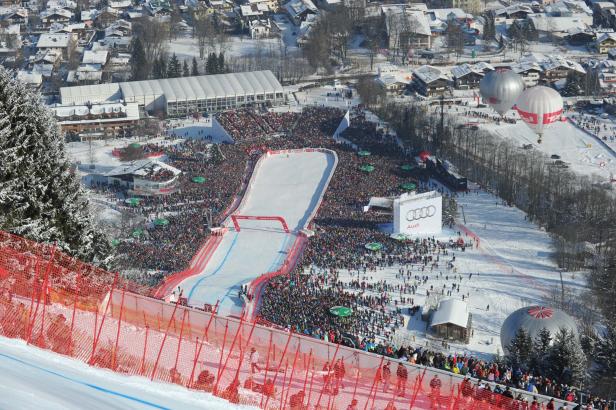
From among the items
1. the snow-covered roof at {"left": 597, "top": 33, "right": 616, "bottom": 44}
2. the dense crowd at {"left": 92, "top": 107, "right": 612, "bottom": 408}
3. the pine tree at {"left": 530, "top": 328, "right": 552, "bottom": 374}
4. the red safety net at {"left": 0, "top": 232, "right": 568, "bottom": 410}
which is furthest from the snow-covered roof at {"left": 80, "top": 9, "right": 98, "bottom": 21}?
the red safety net at {"left": 0, "top": 232, "right": 568, "bottom": 410}

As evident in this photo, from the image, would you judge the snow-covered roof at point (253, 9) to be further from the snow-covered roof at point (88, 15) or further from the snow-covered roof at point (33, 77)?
the snow-covered roof at point (33, 77)

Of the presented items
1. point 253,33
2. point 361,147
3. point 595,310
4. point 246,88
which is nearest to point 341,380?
point 595,310

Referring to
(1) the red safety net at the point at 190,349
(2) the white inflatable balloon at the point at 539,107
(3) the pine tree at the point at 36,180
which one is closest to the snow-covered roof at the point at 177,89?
(2) the white inflatable balloon at the point at 539,107

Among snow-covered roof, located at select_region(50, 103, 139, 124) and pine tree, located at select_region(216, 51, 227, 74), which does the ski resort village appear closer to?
snow-covered roof, located at select_region(50, 103, 139, 124)

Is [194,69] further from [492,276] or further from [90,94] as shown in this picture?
[492,276]

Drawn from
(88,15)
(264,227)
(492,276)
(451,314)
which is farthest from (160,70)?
(451,314)

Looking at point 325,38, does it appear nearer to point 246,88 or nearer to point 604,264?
point 246,88
